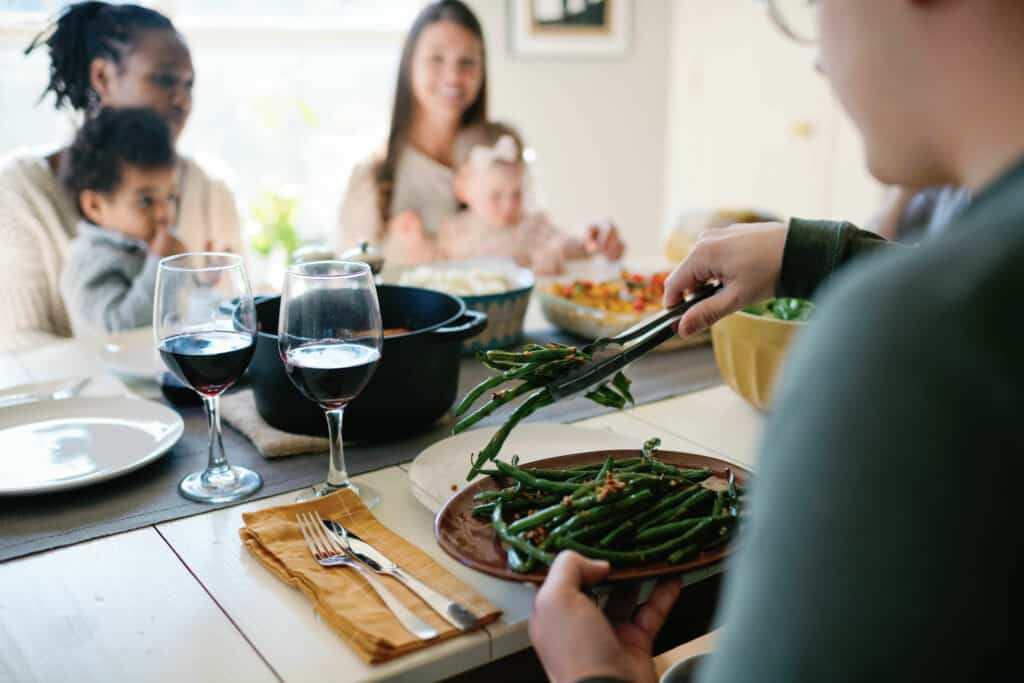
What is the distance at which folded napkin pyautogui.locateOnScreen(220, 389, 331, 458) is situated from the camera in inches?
46.8

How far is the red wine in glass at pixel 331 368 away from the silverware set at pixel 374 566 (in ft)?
0.45

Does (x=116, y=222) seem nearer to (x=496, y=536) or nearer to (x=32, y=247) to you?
(x=32, y=247)

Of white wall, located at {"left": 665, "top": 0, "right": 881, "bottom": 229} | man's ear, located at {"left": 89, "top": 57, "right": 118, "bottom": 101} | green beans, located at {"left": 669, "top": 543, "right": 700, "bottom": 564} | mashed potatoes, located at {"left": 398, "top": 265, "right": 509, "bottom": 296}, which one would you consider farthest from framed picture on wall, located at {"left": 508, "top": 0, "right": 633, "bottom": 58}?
green beans, located at {"left": 669, "top": 543, "right": 700, "bottom": 564}

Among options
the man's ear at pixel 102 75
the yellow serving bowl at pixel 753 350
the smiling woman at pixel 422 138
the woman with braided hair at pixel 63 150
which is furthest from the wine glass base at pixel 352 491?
the smiling woman at pixel 422 138

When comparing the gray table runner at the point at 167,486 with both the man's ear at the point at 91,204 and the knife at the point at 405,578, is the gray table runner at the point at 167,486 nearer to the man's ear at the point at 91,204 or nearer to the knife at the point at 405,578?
the knife at the point at 405,578

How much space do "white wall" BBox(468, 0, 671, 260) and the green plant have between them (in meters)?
1.16

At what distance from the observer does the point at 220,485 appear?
110 centimetres

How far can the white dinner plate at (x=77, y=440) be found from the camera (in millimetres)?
1077

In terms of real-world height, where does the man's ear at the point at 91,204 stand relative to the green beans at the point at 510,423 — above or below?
above

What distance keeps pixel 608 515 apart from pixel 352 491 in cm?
32

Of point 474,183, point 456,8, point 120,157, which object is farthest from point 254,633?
point 456,8

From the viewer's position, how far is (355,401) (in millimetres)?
1178

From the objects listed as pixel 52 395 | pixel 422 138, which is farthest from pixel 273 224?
pixel 52 395

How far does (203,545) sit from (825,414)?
750 mm
